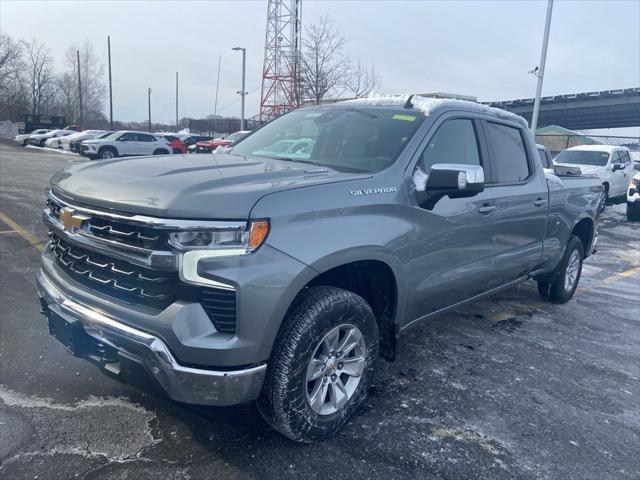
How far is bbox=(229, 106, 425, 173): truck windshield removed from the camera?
3379mm

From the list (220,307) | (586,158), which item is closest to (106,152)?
(586,158)

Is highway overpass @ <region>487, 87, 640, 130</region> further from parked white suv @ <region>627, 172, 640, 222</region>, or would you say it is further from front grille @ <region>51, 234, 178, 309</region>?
front grille @ <region>51, 234, 178, 309</region>

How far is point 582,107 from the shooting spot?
5588cm

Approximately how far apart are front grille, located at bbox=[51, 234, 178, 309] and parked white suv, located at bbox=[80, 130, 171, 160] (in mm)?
22101

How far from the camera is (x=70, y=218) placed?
2.72 metres

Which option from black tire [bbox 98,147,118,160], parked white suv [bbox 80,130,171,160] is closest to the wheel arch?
parked white suv [bbox 80,130,171,160]

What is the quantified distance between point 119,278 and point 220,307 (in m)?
0.59

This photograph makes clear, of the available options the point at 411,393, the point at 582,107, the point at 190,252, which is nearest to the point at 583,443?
the point at 411,393

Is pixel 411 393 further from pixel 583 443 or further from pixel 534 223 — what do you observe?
pixel 534 223

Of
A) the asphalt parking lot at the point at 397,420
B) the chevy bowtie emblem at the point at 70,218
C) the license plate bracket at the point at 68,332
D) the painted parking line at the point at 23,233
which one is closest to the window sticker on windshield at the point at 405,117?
the asphalt parking lot at the point at 397,420

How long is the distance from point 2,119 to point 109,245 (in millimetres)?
64926

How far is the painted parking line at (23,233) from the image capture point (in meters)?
6.46

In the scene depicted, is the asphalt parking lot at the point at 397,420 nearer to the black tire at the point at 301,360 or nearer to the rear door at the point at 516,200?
the black tire at the point at 301,360

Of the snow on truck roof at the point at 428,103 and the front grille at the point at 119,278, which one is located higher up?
the snow on truck roof at the point at 428,103
